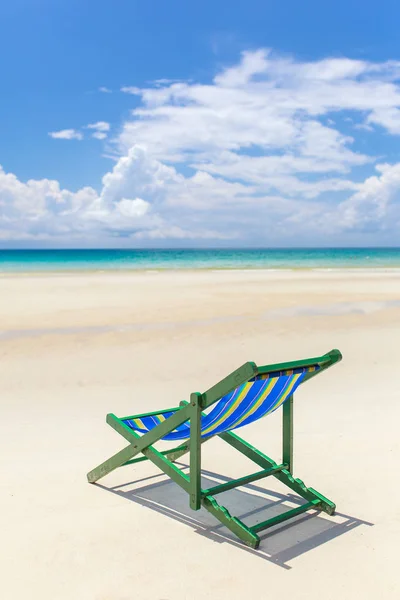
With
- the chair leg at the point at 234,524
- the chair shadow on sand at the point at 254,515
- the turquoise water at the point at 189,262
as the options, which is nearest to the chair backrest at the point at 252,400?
the chair leg at the point at 234,524

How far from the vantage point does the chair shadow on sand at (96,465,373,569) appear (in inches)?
132

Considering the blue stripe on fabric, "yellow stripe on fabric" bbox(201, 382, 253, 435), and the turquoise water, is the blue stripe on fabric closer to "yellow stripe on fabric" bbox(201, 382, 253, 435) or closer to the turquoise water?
"yellow stripe on fabric" bbox(201, 382, 253, 435)

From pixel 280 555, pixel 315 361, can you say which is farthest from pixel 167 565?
pixel 315 361

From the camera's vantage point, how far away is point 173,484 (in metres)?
4.33

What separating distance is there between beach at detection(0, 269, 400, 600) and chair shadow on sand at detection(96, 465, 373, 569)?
1 centimetres

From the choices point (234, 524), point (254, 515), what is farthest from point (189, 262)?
point (234, 524)

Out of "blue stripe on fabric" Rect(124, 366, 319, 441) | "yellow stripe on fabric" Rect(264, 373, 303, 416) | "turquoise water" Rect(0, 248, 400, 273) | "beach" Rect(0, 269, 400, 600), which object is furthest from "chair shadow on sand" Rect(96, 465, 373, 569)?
"turquoise water" Rect(0, 248, 400, 273)

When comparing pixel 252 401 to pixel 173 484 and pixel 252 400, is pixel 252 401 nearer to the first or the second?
pixel 252 400

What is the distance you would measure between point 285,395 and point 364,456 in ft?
5.09

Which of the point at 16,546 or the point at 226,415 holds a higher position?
the point at 226,415

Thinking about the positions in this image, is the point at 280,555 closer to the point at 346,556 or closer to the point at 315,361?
the point at 346,556

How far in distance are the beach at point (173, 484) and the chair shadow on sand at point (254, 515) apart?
0.5 inches

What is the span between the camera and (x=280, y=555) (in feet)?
10.6

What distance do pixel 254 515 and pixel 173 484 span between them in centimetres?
76
